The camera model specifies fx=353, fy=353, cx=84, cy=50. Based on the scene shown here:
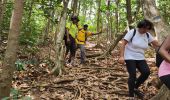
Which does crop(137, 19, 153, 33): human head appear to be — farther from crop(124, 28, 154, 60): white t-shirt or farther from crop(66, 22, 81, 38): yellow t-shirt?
crop(66, 22, 81, 38): yellow t-shirt

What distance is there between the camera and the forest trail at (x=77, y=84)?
25.3 ft

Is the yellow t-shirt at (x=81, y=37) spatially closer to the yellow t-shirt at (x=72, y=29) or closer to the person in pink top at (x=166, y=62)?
the yellow t-shirt at (x=72, y=29)

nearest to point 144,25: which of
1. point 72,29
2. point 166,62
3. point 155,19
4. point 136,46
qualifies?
point 136,46

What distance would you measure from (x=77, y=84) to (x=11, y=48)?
2790mm

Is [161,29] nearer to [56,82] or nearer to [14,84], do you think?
[56,82]

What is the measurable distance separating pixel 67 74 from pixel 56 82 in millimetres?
1401

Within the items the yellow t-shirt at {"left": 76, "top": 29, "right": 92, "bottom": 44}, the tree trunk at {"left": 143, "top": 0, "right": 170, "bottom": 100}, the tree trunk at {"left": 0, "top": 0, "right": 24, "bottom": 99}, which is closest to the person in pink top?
the tree trunk at {"left": 0, "top": 0, "right": 24, "bottom": 99}

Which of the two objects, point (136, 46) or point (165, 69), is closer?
point (165, 69)

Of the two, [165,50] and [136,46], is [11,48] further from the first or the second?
[165,50]

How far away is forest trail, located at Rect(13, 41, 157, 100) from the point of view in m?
7.70

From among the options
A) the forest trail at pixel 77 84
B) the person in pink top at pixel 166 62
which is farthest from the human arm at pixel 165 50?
the forest trail at pixel 77 84

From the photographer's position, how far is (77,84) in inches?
336

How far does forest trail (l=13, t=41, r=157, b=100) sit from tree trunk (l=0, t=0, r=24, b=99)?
3.84ft

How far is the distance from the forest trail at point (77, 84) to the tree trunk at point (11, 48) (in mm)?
1170
